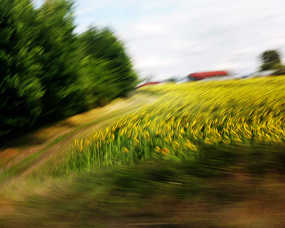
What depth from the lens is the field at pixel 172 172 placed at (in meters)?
3.66

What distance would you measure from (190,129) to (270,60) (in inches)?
271

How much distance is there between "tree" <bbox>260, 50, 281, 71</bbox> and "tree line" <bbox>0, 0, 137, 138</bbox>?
608 centimetres

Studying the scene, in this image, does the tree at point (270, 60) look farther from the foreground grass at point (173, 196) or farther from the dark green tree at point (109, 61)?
the foreground grass at point (173, 196)

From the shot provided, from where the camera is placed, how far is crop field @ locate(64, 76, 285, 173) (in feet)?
17.8

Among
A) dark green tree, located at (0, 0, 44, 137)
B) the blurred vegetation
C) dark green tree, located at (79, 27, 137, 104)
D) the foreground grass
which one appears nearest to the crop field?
the foreground grass

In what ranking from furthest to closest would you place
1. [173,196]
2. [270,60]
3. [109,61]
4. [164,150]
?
[109,61] → [270,60] → [164,150] → [173,196]

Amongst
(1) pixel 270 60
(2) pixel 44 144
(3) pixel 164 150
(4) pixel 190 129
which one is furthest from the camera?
(1) pixel 270 60

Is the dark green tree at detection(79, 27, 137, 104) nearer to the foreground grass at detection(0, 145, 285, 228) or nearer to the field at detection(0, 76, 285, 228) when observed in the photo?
the field at detection(0, 76, 285, 228)

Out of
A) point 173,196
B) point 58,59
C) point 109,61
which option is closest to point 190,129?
point 173,196

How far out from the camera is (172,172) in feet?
15.0

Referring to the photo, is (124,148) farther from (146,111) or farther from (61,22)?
Result: (61,22)

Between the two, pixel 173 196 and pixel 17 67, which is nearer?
pixel 173 196

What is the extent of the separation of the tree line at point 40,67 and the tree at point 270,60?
6079 millimetres

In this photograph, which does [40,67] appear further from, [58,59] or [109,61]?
[109,61]
